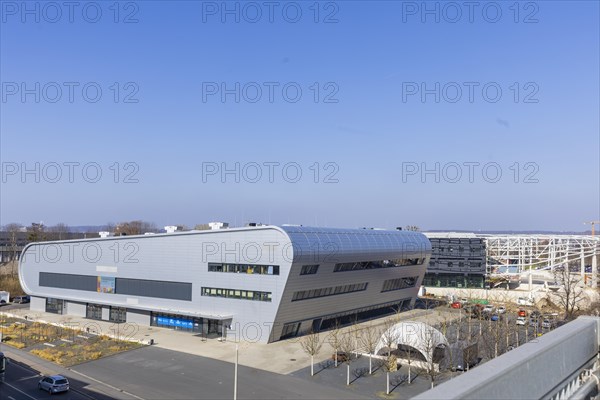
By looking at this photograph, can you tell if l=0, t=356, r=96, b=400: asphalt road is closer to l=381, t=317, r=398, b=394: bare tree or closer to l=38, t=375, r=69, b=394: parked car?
l=38, t=375, r=69, b=394: parked car

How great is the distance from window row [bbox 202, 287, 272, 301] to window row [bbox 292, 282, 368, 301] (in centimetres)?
245

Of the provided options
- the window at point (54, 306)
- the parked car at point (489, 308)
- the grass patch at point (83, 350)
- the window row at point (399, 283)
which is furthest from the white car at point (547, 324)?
the window at point (54, 306)

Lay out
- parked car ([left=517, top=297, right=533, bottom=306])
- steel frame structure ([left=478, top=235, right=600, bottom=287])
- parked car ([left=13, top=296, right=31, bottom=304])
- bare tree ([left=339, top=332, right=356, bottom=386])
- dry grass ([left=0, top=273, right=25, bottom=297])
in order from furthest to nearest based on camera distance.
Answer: steel frame structure ([left=478, top=235, right=600, bottom=287]) → dry grass ([left=0, top=273, right=25, bottom=297]) → parked car ([left=517, top=297, right=533, bottom=306]) → parked car ([left=13, top=296, right=31, bottom=304]) → bare tree ([left=339, top=332, right=356, bottom=386])

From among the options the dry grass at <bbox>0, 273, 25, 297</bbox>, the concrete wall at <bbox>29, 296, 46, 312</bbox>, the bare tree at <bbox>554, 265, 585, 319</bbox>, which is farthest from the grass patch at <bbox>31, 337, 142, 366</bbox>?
the dry grass at <bbox>0, 273, 25, 297</bbox>

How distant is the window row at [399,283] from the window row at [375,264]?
208cm

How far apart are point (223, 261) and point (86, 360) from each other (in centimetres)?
1244

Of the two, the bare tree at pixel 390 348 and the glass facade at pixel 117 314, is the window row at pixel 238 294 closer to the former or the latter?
the bare tree at pixel 390 348

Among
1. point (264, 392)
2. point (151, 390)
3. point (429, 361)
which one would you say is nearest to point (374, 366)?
point (429, 361)

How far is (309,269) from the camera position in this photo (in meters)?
37.6

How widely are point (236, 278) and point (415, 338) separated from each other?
15492 millimetres

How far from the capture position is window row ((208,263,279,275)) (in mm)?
36344

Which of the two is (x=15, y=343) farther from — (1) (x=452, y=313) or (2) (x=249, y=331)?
(1) (x=452, y=313)

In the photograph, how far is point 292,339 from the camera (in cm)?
3828

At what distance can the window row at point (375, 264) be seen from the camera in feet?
135
